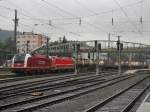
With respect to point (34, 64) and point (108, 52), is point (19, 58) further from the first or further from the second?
point (108, 52)

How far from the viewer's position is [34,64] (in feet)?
192

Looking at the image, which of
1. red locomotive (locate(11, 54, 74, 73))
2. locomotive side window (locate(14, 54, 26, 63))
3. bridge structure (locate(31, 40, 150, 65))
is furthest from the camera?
bridge structure (locate(31, 40, 150, 65))

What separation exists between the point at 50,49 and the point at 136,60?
2804cm

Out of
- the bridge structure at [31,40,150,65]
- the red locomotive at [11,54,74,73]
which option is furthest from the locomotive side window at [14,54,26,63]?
the bridge structure at [31,40,150,65]

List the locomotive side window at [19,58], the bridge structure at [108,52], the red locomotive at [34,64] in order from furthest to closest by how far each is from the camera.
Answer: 1. the bridge structure at [108,52]
2. the locomotive side window at [19,58]
3. the red locomotive at [34,64]

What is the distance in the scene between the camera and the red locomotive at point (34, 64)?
55812mm

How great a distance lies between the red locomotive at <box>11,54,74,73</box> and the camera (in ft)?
183

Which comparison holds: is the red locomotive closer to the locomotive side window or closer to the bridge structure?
the locomotive side window

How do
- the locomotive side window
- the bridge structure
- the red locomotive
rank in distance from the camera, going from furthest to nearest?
the bridge structure, the locomotive side window, the red locomotive

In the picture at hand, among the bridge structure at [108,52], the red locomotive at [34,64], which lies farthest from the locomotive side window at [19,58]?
the bridge structure at [108,52]

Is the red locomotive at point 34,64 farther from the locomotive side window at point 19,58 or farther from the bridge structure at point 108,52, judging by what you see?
the bridge structure at point 108,52

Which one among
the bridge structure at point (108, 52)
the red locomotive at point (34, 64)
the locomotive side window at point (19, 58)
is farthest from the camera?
the bridge structure at point (108, 52)

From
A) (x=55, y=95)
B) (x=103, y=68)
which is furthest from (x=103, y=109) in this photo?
(x=103, y=68)

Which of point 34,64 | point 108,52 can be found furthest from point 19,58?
point 108,52
